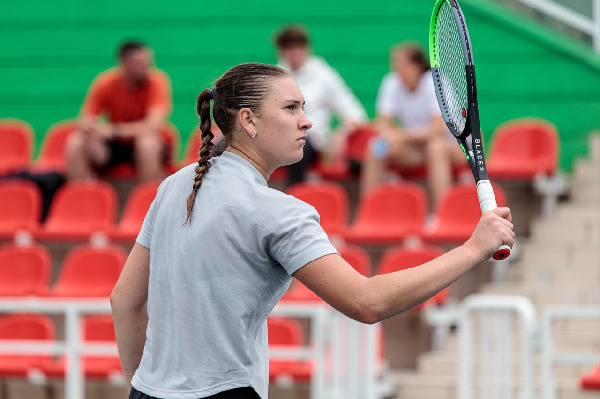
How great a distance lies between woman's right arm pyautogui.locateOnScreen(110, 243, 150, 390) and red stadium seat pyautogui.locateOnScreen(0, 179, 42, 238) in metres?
5.49

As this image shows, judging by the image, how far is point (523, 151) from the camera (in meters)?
8.51

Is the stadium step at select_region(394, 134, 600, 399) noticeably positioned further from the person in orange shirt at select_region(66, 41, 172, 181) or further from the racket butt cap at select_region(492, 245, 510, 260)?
the racket butt cap at select_region(492, 245, 510, 260)

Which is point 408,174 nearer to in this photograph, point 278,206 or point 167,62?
point 167,62

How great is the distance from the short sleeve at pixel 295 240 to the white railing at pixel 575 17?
23.8ft

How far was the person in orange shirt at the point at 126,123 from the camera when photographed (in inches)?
323

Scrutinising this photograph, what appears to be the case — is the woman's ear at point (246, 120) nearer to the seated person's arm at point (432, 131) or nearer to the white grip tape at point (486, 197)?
the white grip tape at point (486, 197)

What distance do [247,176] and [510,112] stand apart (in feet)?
25.1

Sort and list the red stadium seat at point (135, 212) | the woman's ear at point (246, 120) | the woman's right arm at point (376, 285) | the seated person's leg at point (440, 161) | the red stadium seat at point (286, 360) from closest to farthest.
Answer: the woman's right arm at point (376, 285), the woman's ear at point (246, 120), the red stadium seat at point (286, 360), the seated person's leg at point (440, 161), the red stadium seat at point (135, 212)

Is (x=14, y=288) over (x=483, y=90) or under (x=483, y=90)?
under

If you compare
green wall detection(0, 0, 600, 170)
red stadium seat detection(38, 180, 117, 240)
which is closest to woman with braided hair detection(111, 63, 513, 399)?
red stadium seat detection(38, 180, 117, 240)

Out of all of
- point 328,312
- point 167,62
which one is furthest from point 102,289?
point 167,62

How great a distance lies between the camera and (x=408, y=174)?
8109mm

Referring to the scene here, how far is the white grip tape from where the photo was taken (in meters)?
2.45

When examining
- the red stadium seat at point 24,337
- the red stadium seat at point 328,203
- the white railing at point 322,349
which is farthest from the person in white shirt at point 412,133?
the red stadium seat at point 24,337
